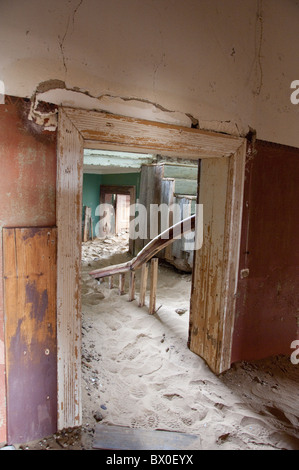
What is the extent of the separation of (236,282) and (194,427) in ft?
3.80

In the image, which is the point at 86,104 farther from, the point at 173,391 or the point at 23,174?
the point at 173,391

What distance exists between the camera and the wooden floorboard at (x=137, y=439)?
1.87 meters

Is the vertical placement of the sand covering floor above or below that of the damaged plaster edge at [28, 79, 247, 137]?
below

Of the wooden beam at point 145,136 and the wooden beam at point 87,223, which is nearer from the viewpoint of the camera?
the wooden beam at point 145,136

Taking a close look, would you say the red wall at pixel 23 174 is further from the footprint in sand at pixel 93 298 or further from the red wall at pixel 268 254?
the footprint in sand at pixel 93 298

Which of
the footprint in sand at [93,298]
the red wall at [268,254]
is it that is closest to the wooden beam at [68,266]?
the red wall at [268,254]

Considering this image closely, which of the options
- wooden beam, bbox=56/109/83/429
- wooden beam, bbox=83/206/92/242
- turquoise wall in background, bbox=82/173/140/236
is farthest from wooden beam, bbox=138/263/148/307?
wooden beam, bbox=83/206/92/242

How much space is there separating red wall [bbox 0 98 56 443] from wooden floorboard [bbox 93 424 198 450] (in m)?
0.61

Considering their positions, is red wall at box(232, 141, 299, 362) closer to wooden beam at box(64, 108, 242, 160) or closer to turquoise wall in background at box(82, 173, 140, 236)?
wooden beam at box(64, 108, 242, 160)

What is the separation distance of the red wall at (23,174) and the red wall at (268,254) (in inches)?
64.2

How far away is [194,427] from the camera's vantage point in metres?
2.07

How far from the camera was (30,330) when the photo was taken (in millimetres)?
1705

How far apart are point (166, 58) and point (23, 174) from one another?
1.24 meters

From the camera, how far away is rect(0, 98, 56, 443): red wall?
60.4 inches
